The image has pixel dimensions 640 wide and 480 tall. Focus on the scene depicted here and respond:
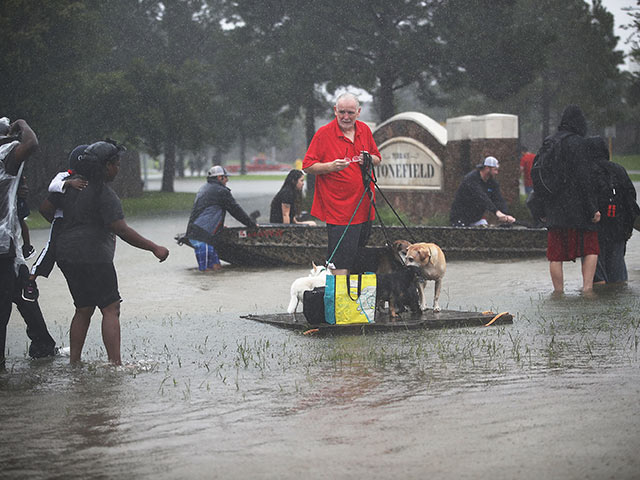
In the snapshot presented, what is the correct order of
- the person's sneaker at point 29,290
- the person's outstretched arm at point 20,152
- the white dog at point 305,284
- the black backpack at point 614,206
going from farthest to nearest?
the black backpack at point 614,206 → the white dog at point 305,284 → the person's sneaker at point 29,290 → the person's outstretched arm at point 20,152

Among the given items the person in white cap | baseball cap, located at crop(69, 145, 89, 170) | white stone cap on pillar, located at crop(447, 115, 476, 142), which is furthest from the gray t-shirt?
white stone cap on pillar, located at crop(447, 115, 476, 142)

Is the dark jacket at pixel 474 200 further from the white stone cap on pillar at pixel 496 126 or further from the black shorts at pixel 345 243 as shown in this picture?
the black shorts at pixel 345 243

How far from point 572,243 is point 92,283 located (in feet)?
18.7

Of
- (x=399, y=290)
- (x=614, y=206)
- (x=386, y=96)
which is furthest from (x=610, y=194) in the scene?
(x=386, y=96)

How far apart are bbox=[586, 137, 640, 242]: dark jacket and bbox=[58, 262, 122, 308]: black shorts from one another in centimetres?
573

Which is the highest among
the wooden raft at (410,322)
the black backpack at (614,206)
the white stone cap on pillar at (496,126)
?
the white stone cap on pillar at (496,126)

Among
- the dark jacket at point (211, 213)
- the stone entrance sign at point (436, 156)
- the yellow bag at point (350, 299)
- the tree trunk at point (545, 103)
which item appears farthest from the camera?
the tree trunk at point (545, 103)

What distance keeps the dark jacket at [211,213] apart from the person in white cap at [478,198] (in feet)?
10.4

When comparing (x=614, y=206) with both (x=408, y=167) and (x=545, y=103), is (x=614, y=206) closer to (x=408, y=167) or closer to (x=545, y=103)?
(x=408, y=167)

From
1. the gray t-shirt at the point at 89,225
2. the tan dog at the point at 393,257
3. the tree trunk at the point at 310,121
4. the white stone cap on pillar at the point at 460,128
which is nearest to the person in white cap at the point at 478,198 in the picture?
the white stone cap on pillar at the point at 460,128

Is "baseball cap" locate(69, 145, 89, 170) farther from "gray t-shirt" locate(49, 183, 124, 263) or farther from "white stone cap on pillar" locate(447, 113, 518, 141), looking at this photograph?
"white stone cap on pillar" locate(447, 113, 518, 141)

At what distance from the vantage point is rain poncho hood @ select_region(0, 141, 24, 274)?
25.9 ft

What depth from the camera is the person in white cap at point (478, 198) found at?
15758mm

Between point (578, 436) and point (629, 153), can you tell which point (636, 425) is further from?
point (629, 153)
